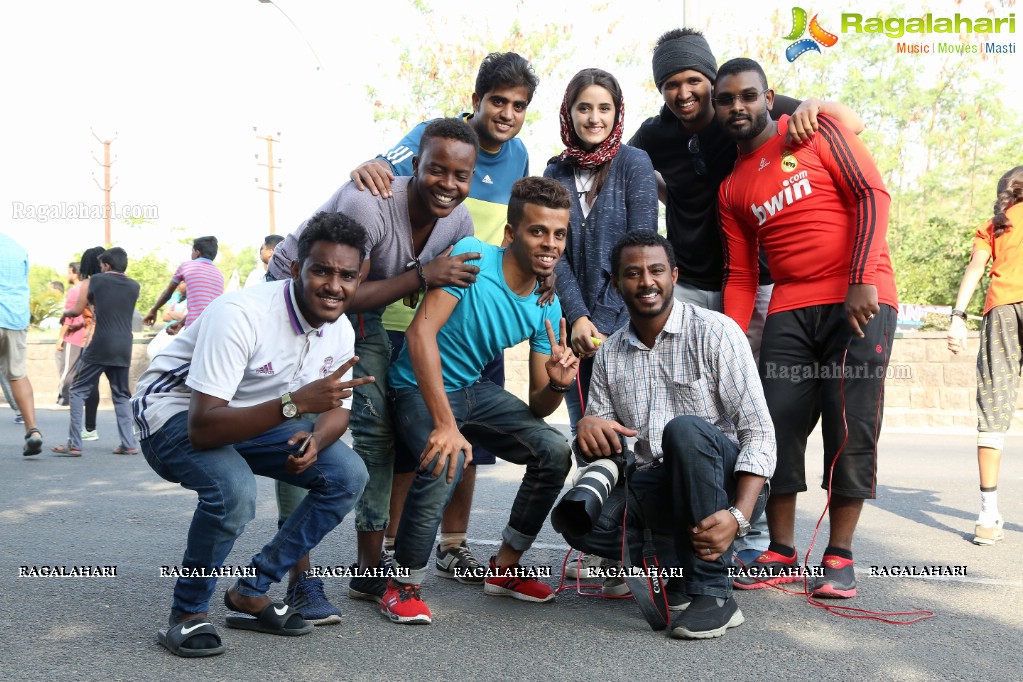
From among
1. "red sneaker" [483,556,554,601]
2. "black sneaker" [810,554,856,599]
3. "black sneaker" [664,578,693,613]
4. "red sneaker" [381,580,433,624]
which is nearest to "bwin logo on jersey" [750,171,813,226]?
"black sneaker" [810,554,856,599]

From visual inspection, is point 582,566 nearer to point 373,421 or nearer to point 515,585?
point 515,585

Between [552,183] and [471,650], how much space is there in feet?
A: 6.07

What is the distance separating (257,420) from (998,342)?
4.21 m

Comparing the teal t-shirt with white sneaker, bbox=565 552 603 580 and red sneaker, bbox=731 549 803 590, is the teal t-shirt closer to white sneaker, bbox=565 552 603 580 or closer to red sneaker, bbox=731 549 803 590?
white sneaker, bbox=565 552 603 580

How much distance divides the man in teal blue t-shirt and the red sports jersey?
3.20 feet

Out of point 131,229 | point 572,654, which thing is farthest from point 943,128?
point 131,229

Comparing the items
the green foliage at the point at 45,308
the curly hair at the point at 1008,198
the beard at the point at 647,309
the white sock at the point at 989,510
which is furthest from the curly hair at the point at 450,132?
the green foliage at the point at 45,308

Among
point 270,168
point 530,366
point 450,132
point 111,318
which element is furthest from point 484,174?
point 270,168

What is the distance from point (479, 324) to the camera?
4.08 metres

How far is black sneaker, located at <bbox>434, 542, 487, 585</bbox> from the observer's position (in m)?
4.43

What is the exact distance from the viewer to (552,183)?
4.04m

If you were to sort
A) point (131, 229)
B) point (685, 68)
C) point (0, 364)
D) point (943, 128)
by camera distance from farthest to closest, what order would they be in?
point (131, 229), point (943, 128), point (0, 364), point (685, 68)

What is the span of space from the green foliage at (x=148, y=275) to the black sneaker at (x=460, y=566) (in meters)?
35.6

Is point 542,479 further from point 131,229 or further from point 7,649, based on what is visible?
point 131,229
